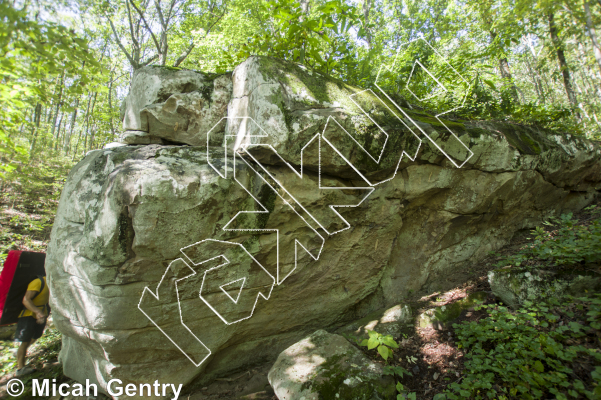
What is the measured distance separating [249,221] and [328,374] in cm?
180

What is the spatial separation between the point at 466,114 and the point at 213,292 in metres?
5.43

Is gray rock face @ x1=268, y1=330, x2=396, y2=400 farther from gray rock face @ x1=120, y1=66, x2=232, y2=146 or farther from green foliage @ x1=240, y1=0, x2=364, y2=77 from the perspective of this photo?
green foliage @ x1=240, y1=0, x2=364, y2=77

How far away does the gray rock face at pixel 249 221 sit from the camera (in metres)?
2.93

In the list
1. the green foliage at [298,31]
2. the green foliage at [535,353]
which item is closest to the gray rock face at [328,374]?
the green foliage at [535,353]

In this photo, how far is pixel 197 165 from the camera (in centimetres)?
309

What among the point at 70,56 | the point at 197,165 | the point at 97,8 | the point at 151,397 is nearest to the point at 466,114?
the point at 197,165

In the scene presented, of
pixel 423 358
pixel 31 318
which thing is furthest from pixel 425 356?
pixel 31 318

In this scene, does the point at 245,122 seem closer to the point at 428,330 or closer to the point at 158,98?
the point at 158,98

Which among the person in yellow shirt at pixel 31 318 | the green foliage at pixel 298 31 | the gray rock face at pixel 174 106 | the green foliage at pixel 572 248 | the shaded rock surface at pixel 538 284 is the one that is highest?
the green foliage at pixel 298 31

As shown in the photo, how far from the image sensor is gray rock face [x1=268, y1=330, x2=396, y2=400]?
8.65 feet

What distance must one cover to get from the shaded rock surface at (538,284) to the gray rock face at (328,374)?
1.83 m

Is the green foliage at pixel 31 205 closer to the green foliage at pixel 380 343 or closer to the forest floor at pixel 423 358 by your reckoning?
the forest floor at pixel 423 358

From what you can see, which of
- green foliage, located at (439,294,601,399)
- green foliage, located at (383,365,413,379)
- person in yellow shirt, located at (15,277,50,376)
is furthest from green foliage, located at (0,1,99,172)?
green foliage, located at (439,294,601,399)

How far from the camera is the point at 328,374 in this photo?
9.15 ft
